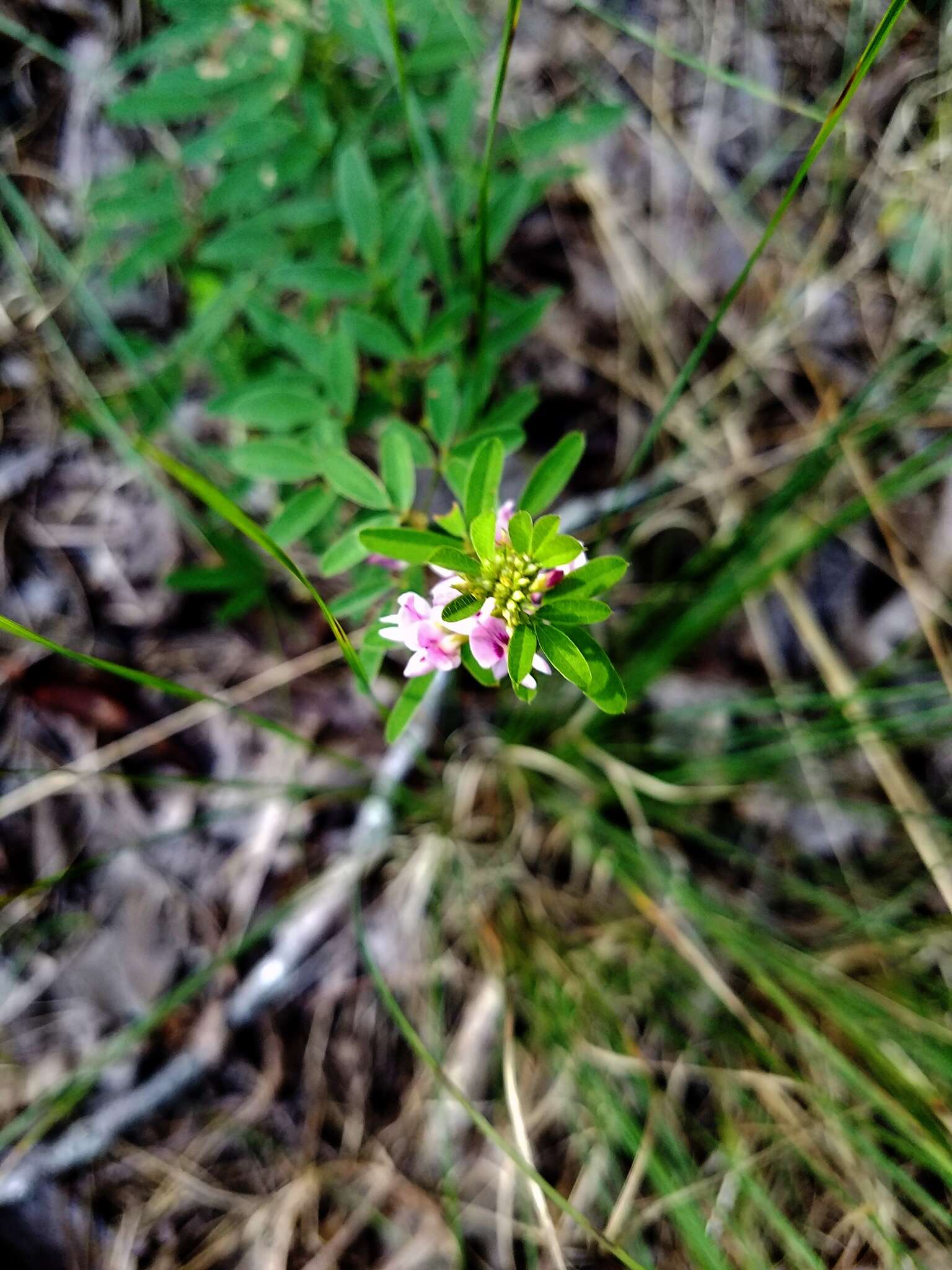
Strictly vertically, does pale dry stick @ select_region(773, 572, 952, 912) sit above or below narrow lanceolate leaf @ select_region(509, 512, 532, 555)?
below

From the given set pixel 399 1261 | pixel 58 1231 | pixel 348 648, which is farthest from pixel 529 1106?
pixel 348 648

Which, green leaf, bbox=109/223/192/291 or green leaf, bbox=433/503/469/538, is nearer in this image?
green leaf, bbox=433/503/469/538

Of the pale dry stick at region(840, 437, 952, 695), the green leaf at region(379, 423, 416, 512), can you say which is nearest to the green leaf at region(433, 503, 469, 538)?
the green leaf at region(379, 423, 416, 512)

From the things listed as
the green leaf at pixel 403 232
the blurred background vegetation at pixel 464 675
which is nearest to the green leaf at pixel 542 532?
the blurred background vegetation at pixel 464 675

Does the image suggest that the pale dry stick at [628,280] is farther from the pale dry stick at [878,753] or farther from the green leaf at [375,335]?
the green leaf at [375,335]

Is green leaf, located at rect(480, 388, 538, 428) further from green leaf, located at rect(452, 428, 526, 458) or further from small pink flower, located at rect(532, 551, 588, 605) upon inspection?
small pink flower, located at rect(532, 551, 588, 605)

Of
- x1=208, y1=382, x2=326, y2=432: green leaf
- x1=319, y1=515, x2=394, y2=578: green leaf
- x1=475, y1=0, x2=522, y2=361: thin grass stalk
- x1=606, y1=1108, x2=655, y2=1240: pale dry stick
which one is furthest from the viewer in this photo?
x1=606, y1=1108, x2=655, y2=1240: pale dry stick

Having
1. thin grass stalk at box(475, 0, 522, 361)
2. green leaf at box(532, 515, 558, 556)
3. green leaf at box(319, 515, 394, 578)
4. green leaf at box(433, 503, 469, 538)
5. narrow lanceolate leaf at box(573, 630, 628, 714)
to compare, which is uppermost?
thin grass stalk at box(475, 0, 522, 361)

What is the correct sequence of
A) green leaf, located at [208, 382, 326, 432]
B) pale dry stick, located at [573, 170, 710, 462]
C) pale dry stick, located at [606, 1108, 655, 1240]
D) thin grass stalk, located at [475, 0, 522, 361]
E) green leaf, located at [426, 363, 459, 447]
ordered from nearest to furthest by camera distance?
thin grass stalk, located at [475, 0, 522, 361]
green leaf, located at [426, 363, 459, 447]
green leaf, located at [208, 382, 326, 432]
pale dry stick, located at [606, 1108, 655, 1240]
pale dry stick, located at [573, 170, 710, 462]
